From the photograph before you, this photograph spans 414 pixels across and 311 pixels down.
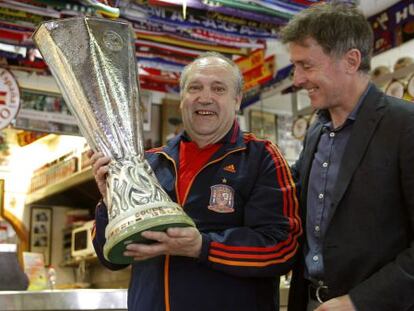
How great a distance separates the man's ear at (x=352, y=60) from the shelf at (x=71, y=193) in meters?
4.08

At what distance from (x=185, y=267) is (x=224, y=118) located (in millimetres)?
454

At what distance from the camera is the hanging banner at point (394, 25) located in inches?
177

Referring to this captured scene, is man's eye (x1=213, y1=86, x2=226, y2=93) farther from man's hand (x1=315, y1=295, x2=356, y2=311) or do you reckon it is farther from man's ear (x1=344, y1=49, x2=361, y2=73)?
man's hand (x1=315, y1=295, x2=356, y2=311)

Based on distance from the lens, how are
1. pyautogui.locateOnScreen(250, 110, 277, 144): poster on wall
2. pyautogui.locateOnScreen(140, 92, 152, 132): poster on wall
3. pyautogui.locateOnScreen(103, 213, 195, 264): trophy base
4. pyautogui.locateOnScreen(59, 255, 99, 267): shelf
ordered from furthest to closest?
1. pyautogui.locateOnScreen(250, 110, 277, 144): poster on wall
2. pyautogui.locateOnScreen(59, 255, 99, 267): shelf
3. pyautogui.locateOnScreen(140, 92, 152, 132): poster on wall
4. pyautogui.locateOnScreen(103, 213, 195, 264): trophy base

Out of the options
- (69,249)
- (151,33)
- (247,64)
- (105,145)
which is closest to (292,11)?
(151,33)

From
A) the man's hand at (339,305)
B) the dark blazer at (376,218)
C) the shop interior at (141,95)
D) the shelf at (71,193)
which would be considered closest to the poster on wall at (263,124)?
the shop interior at (141,95)

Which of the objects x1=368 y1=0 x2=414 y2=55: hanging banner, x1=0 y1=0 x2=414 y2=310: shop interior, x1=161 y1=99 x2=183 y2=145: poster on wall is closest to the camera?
x1=0 y1=0 x2=414 y2=310: shop interior

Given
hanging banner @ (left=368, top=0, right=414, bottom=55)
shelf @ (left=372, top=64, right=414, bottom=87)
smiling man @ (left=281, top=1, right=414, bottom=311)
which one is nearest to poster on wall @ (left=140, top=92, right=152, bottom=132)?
hanging banner @ (left=368, top=0, right=414, bottom=55)

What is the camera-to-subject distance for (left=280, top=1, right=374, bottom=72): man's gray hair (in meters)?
1.62

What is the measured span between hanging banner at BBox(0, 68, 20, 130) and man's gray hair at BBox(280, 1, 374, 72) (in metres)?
3.44

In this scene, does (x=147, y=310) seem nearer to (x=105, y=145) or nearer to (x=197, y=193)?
(x=197, y=193)

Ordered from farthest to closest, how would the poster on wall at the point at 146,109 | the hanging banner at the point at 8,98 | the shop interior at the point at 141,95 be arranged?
the poster on wall at the point at 146,109, the hanging banner at the point at 8,98, the shop interior at the point at 141,95

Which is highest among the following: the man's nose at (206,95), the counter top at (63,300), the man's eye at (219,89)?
the man's eye at (219,89)

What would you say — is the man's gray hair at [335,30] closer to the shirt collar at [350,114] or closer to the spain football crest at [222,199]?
the shirt collar at [350,114]
